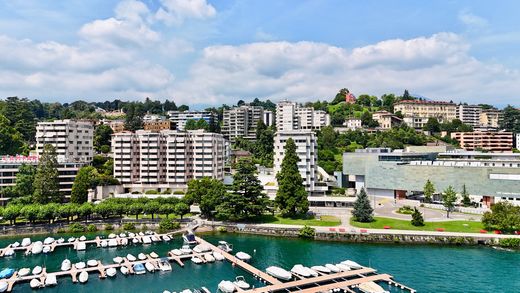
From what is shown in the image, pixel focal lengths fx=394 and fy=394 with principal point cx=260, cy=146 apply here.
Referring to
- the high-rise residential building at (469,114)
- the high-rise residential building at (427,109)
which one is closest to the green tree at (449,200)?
the high-rise residential building at (427,109)

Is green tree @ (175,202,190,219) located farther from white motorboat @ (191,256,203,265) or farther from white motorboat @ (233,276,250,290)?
white motorboat @ (233,276,250,290)

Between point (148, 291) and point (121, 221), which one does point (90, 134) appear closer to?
point (121, 221)

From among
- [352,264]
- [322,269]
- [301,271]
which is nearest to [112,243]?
[301,271]

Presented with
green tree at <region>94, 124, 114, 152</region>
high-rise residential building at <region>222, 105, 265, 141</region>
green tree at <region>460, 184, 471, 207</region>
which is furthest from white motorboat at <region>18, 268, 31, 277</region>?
high-rise residential building at <region>222, 105, 265, 141</region>

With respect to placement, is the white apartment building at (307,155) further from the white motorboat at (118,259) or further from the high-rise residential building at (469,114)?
the high-rise residential building at (469,114)

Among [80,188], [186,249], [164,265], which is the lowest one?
[164,265]

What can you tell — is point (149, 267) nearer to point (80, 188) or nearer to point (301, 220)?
point (301, 220)

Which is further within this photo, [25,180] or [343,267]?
[25,180]

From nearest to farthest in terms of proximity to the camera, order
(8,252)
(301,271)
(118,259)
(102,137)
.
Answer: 1. (301,271)
2. (118,259)
3. (8,252)
4. (102,137)
